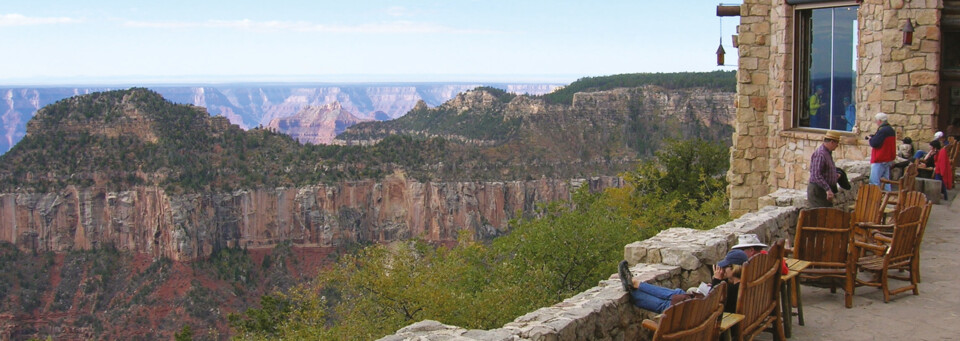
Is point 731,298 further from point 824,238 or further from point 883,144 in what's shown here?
point 883,144

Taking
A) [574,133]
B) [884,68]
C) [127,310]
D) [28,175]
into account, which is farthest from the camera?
[574,133]

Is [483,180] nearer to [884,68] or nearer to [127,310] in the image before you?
[127,310]

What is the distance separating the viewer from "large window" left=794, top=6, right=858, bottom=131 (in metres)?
14.9

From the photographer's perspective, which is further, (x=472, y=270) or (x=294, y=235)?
(x=294, y=235)

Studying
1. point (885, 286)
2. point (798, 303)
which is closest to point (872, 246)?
point (885, 286)

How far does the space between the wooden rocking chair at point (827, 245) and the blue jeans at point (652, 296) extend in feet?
6.87

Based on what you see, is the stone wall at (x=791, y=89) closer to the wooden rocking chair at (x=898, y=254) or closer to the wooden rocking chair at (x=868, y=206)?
the wooden rocking chair at (x=868, y=206)

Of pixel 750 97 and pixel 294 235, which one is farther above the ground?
pixel 750 97

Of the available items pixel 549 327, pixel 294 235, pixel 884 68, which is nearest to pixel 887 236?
pixel 549 327

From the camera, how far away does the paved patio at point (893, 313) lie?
7.60m

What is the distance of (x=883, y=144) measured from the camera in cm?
1274

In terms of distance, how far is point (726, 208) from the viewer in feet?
75.3

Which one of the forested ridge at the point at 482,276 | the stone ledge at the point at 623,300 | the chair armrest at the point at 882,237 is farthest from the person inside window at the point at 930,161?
the forested ridge at the point at 482,276

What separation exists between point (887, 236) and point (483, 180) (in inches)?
2707
